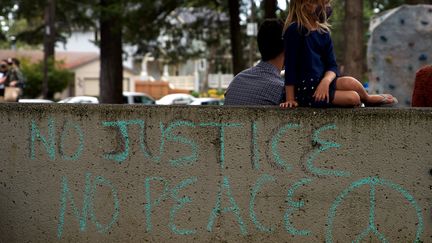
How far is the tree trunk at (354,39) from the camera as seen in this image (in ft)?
43.0

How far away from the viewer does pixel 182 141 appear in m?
4.73

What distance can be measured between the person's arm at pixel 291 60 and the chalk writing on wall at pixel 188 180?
174 mm

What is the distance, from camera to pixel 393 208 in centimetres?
457

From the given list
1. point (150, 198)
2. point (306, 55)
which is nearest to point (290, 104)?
point (306, 55)

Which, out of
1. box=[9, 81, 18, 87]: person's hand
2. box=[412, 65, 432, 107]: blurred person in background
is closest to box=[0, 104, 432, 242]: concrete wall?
box=[412, 65, 432, 107]: blurred person in background

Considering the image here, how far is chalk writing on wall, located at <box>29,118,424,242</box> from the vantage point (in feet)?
15.0

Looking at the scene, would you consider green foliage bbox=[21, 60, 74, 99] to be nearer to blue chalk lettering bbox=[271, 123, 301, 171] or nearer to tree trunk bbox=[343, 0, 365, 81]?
tree trunk bbox=[343, 0, 365, 81]

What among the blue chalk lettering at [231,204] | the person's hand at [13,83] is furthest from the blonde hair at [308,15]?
the person's hand at [13,83]

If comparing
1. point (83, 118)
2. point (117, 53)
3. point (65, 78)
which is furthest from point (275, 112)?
point (65, 78)

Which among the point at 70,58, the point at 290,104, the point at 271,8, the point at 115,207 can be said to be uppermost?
the point at 70,58

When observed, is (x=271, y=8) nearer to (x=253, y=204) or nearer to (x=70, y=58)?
(x=253, y=204)

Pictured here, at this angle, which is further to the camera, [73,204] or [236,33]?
[236,33]

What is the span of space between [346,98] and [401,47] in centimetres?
781

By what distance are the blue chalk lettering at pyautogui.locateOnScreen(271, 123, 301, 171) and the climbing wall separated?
25.5ft
